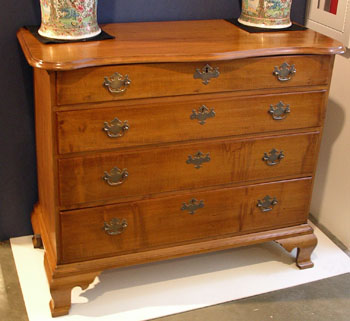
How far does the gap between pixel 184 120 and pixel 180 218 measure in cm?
39

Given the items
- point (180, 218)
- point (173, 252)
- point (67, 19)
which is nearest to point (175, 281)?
point (173, 252)

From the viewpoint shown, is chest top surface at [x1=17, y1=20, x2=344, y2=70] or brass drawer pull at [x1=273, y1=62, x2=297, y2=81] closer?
chest top surface at [x1=17, y1=20, x2=344, y2=70]

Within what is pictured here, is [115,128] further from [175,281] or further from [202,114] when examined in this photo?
[175,281]

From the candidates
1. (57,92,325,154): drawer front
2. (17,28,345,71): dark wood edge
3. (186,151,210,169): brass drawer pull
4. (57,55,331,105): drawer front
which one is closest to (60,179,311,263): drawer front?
(186,151,210,169): brass drawer pull

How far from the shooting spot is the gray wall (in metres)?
2.15

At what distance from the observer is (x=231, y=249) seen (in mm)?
2482

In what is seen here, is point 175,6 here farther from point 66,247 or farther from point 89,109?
point 66,247

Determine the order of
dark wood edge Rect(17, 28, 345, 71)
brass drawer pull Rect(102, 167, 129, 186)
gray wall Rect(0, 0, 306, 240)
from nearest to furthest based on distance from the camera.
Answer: dark wood edge Rect(17, 28, 345, 71) < brass drawer pull Rect(102, 167, 129, 186) < gray wall Rect(0, 0, 306, 240)

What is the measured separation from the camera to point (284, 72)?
2.03 metres

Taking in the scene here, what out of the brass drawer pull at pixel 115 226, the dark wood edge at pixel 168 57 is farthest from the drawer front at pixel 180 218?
the dark wood edge at pixel 168 57

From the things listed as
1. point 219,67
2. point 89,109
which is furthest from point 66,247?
point 219,67

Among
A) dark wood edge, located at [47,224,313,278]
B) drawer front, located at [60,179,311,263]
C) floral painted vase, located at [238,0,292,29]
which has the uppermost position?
floral painted vase, located at [238,0,292,29]

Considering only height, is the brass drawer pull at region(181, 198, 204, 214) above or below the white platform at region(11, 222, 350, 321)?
above

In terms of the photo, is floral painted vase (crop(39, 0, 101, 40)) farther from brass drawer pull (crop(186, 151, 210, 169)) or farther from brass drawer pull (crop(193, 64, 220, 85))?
brass drawer pull (crop(186, 151, 210, 169))
